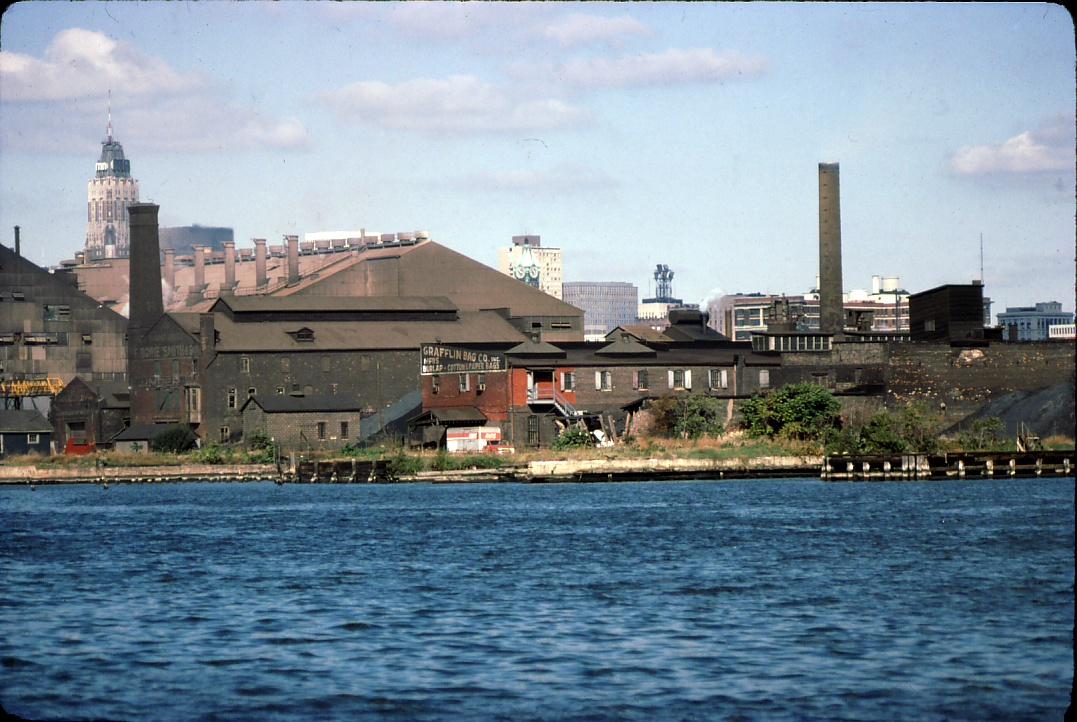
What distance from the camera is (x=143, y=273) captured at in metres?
114

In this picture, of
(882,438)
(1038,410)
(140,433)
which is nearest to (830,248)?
(1038,410)

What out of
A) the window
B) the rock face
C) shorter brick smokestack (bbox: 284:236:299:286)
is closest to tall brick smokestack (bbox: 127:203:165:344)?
shorter brick smokestack (bbox: 284:236:299:286)

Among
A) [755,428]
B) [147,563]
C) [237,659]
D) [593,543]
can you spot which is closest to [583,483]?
[755,428]

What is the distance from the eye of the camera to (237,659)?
2511cm

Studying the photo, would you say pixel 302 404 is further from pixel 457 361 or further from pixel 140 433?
pixel 140 433

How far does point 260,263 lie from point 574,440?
71769 millimetres

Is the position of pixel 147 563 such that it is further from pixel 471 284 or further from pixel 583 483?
pixel 471 284

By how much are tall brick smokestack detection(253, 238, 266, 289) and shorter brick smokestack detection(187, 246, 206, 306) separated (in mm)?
9577

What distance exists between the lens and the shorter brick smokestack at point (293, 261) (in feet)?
454

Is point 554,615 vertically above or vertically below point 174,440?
below

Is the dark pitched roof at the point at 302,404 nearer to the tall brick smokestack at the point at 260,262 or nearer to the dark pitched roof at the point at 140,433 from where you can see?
the dark pitched roof at the point at 140,433

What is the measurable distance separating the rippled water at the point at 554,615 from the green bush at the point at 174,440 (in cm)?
4189

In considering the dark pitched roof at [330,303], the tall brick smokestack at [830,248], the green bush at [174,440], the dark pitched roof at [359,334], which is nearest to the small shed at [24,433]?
the green bush at [174,440]

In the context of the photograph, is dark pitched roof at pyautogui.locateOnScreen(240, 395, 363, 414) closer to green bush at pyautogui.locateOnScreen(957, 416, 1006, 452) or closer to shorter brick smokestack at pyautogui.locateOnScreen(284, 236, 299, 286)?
green bush at pyautogui.locateOnScreen(957, 416, 1006, 452)
